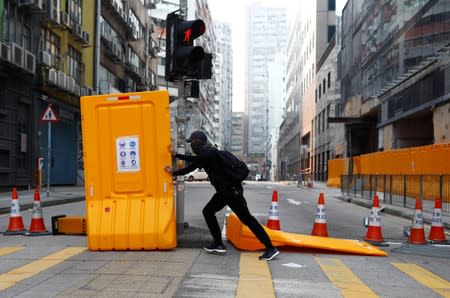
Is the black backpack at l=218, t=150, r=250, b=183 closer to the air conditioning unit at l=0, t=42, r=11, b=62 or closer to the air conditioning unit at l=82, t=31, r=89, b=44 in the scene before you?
the air conditioning unit at l=0, t=42, r=11, b=62

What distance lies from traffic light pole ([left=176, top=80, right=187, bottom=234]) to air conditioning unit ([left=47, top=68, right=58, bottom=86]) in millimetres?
18552

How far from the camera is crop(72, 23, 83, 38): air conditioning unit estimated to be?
2988cm

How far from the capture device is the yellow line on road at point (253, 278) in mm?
5704

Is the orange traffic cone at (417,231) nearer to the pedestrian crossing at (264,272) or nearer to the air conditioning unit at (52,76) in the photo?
the pedestrian crossing at (264,272)

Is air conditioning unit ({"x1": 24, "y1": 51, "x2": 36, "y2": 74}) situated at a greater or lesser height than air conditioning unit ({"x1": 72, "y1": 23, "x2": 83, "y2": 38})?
lesser

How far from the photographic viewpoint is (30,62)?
23.8m

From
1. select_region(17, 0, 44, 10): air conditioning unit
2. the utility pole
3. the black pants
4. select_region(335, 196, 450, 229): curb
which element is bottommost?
select_region(335, 196, 450, 229): curb

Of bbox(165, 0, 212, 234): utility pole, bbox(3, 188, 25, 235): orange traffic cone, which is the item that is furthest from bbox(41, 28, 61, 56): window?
bbox(165, 0, 212, 234): utility pole

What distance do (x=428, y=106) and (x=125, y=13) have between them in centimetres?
2419

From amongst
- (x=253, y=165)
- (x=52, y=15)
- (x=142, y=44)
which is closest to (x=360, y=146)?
(x=142, y=44)

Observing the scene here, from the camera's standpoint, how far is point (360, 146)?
49.9m

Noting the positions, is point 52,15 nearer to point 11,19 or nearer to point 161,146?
point 11,19

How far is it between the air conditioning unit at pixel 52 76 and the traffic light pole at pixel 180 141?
1855 cm

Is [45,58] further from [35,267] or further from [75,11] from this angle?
[35,267]
